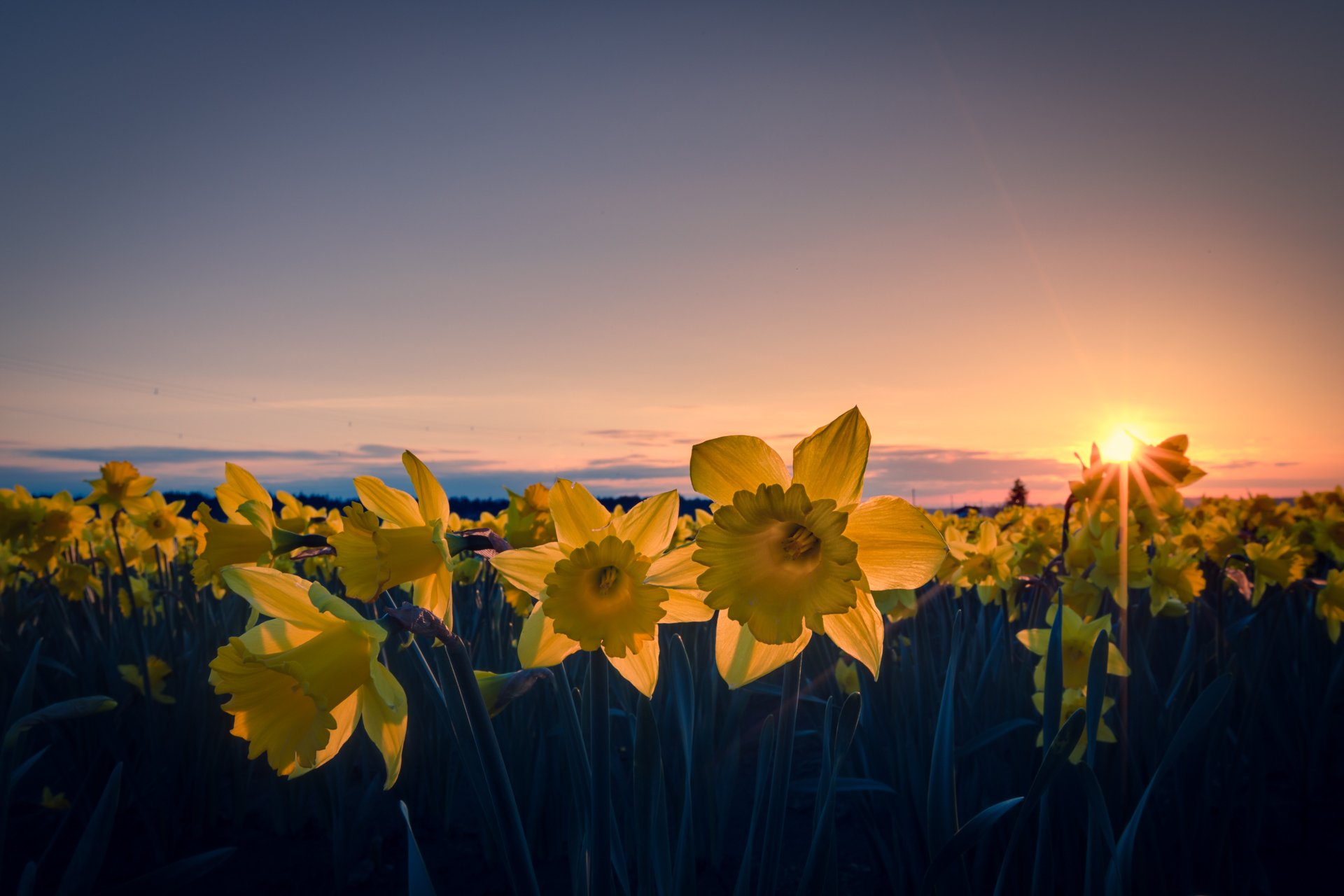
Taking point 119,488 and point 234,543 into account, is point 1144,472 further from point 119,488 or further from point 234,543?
point 119,488

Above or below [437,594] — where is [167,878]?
below

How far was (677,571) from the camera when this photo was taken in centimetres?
133

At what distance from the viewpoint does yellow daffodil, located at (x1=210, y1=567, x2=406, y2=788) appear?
1.22 meters

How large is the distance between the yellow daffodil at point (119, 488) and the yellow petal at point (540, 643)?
4.38m

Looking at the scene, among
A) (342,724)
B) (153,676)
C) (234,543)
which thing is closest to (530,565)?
(342,724)

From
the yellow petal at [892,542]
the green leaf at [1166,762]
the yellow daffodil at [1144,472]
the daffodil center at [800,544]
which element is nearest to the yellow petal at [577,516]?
the daffodil center at [800,544]

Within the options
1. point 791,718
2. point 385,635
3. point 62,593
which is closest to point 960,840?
point 791,718

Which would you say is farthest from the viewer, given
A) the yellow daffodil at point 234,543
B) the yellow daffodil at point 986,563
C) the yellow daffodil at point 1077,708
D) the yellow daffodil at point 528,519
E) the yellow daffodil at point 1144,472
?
the yellow daffodil at point 986,563

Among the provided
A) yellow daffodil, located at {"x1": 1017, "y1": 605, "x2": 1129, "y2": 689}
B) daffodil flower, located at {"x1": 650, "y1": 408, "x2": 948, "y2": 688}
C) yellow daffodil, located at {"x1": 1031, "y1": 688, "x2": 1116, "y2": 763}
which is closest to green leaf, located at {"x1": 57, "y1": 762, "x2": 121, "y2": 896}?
daffodil flower, located at {"x1": 650, "y1": 408, "x2": 948, "y2": 688}

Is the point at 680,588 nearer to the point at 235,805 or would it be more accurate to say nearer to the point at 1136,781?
the point at 1136,781

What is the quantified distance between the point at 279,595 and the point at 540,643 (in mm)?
459

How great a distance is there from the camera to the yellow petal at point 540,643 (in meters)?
1.38

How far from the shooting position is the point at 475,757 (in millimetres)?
1416

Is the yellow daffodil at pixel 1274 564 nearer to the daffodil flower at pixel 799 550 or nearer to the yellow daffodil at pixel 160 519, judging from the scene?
the daffodil flower at pixel 799 550
